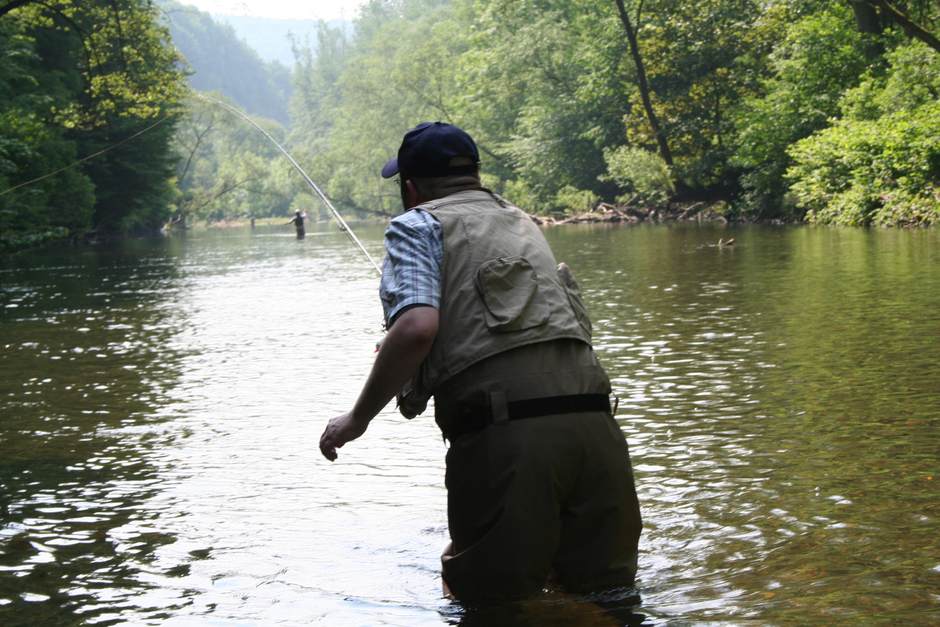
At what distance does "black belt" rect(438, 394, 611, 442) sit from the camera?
3.59 metres

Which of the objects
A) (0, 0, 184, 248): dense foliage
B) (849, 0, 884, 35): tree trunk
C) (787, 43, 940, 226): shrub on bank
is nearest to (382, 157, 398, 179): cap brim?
(0, 0, 184, 248): dense foliage

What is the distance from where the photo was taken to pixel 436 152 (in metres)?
3.85

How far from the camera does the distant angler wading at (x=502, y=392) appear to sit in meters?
3.58

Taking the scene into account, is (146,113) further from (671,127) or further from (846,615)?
(846,615)

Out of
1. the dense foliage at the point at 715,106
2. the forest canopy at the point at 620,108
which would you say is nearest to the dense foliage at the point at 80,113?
the forest canopy at the point at 620,108

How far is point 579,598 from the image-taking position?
4.02 m

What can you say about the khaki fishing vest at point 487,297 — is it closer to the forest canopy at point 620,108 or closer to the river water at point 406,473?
the river water at point 406,473

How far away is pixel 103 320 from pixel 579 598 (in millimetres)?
14335

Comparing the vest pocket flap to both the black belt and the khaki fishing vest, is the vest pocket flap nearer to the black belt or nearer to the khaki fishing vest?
the khaki fishing vest

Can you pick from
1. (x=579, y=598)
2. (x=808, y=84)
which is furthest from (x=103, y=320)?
(x=808, y=84)

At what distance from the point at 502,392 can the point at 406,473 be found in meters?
3.53

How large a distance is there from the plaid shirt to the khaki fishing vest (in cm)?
4

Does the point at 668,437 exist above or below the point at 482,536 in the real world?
below

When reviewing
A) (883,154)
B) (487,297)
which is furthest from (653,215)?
(487,297)
